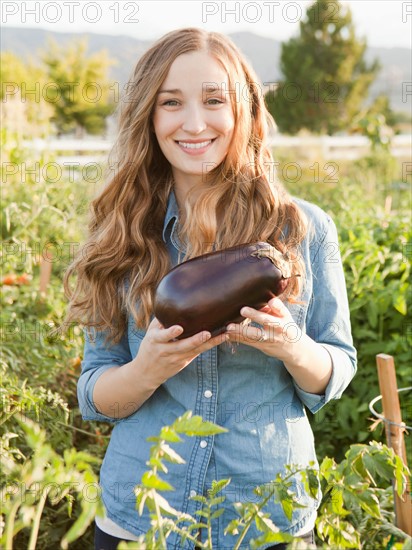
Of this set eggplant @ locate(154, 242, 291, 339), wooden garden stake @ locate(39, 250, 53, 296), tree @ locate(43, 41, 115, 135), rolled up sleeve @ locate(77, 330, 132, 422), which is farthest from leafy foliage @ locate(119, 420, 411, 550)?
tree @ locate(43, 41, 115, 135)

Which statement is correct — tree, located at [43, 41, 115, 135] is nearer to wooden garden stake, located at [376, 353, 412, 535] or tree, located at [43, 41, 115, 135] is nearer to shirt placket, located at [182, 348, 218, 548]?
wooden garden stake, located at [376, 353, 412, 535]

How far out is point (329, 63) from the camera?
3195 cm

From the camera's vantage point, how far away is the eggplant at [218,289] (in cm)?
→ 163

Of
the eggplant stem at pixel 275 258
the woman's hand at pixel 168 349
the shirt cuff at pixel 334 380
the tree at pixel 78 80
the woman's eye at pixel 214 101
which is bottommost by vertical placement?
the shirt cuff at pixel 334 380

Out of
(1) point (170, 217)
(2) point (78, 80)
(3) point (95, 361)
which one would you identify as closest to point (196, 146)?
(1) point (170, 217)

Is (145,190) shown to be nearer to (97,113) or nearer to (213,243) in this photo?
(213,243)

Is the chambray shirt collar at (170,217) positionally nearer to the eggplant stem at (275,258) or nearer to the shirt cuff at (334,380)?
the eggplant stem at (275,258)

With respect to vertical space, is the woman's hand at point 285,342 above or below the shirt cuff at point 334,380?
above

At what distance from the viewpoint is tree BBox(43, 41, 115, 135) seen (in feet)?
94.7

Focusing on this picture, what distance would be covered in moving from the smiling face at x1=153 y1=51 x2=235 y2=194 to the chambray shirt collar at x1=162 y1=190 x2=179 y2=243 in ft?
0.55

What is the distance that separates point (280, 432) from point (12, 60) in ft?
90.9

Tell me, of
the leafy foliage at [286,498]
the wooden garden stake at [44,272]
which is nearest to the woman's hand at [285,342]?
the leafy foliage at [286,498]

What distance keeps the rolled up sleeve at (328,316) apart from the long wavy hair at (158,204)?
0.07 m

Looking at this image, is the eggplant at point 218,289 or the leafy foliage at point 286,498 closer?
the leafy foliage at point 286,498
